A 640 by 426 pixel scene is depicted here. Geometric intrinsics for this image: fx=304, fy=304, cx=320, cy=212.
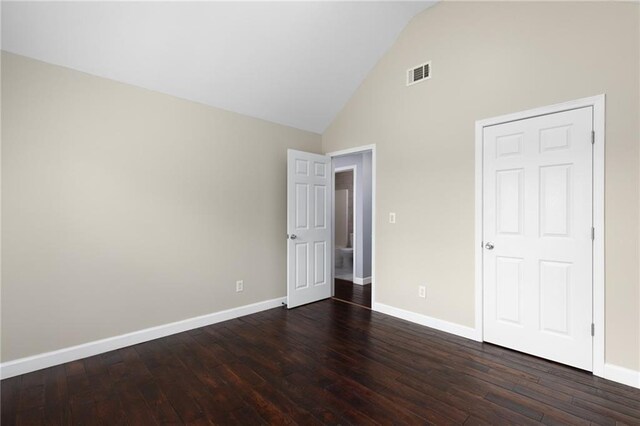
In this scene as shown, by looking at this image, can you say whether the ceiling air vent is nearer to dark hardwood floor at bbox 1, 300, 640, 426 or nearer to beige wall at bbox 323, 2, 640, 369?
beige wall at bbox 323, 2, 640, 369

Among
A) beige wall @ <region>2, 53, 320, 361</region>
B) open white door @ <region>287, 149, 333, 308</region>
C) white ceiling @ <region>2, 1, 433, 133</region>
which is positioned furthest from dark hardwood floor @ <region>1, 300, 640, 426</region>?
white ceiling @ <region>2, 1, 433, 133</region>

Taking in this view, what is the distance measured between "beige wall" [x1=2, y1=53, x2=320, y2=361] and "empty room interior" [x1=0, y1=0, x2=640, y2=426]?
0.02 metres

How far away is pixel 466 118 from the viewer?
120 inches

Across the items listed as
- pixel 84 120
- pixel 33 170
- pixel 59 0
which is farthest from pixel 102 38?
pixel 33 170

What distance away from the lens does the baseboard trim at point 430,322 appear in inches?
120

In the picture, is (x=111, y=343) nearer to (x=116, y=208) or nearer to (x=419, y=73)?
(x=116, y=208)

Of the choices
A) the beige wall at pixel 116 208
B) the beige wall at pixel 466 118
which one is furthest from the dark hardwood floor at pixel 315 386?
the beige wall at pixel 466 118

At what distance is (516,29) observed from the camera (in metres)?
→ 2.73

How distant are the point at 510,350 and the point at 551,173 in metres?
1.62

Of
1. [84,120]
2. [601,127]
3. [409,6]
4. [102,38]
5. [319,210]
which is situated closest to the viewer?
[601,127]

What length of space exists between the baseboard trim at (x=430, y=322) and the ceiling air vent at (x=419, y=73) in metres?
2.64

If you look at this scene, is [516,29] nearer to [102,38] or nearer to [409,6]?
[409,6]

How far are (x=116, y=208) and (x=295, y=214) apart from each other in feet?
6.42

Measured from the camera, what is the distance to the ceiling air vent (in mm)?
3359
